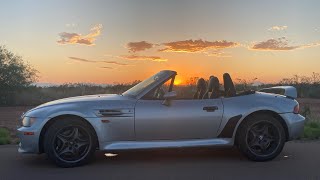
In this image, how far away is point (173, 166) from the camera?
Answer: 7.13 m

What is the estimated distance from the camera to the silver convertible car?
718 cm

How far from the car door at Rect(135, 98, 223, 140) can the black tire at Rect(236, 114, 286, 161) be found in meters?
0.48

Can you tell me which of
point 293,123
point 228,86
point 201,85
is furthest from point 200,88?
point 293,123

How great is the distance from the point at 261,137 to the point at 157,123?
1786mm

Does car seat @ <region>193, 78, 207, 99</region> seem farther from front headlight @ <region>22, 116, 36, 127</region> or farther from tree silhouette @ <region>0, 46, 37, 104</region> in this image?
tree silhouette @ <region>0, 46, 37, 104</region>

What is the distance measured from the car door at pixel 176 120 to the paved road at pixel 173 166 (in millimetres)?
457

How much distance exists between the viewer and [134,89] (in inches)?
312

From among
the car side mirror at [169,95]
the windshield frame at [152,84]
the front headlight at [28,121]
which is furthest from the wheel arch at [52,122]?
the car side mirror at [169,95]

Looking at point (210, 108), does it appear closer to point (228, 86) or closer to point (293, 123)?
point (228, 86)

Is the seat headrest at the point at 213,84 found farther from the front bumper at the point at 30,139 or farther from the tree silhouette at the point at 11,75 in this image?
the tree silhouette at the point at 11,75

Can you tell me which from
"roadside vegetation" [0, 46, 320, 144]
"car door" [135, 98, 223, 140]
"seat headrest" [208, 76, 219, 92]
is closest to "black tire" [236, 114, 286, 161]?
"car door" [135, 98, 223, 140]


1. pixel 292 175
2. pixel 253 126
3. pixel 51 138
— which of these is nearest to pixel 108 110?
pixel 51 138

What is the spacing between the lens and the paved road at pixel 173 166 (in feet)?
21.5

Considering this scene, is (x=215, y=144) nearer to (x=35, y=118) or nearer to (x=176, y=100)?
(x=176, y=100)
